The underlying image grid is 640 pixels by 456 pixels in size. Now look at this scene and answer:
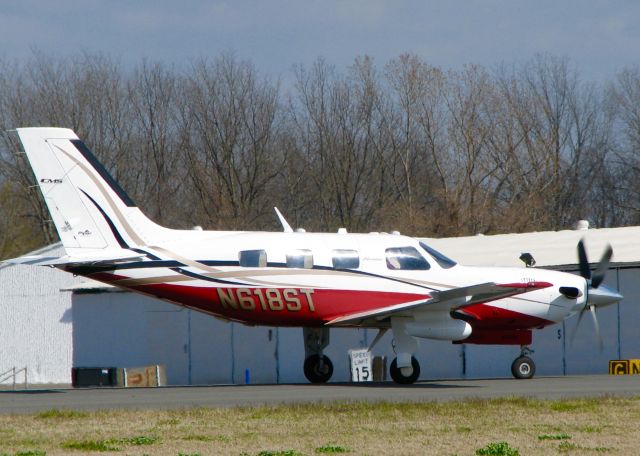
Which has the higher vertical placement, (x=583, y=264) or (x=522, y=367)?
(x=583, y=264)

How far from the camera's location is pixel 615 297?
84.6 feet

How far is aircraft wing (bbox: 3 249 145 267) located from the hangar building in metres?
6.67

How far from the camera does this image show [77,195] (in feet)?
73.6

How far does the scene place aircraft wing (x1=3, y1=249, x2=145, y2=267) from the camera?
70.8ft

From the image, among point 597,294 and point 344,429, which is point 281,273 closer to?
point 597,294

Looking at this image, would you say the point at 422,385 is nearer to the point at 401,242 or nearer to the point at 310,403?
the point at 401,242

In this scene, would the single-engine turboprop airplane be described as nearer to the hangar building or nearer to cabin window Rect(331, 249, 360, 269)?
cabin window Rect(331, 249, 360, 269)

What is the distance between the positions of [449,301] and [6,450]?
12230 millimetres

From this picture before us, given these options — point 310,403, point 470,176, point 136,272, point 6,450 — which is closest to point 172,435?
point 6,450

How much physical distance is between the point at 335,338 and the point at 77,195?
1587cm

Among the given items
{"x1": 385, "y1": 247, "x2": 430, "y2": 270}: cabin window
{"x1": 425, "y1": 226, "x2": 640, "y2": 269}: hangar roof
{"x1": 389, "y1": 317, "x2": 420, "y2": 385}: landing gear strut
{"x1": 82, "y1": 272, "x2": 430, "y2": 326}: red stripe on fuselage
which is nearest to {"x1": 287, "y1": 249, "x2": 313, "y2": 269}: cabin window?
{"x1": 82, "y1": 272, "x2": 430, "y2": 326}: red stripe on fuselage

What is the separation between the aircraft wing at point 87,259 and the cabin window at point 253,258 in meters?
2.10

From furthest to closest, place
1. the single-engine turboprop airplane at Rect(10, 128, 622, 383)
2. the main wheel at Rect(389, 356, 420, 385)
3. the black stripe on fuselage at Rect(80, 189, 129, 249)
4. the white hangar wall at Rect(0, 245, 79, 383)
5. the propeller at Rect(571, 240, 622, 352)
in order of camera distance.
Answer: the white hangar wall at Rect(0, 245, 79, 383) < the propeller at Rect(571, 240, 622, 352) < the main wheel at Rect(389, 356, 420, 385) < the black stripe on fuselage at Rect(80, 189, 129, 249) < the single-engine turboprop airplane at Rect(10, 128, 622, 383)

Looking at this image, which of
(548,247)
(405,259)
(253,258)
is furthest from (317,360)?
(548,247)
